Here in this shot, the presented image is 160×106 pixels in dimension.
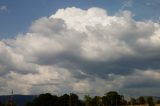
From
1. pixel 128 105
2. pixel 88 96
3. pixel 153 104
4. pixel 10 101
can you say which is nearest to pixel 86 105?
pixel 88 96

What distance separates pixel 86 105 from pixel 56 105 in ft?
56.3

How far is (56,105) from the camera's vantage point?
654ft

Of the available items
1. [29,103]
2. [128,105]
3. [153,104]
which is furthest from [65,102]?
[153,104]

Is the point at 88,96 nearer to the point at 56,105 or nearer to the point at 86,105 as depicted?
the point at 86,105

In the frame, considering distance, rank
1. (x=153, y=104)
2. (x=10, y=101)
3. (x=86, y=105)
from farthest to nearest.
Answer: (x=86, y=105) < (x=153, y=104) < (x=10, y=101)

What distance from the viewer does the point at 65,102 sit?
19925cm

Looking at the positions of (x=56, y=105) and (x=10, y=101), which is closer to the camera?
(x=10, y=101)

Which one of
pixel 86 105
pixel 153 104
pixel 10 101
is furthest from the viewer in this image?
pixel 86 105

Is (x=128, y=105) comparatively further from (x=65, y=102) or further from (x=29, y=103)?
(x=29, y=103)

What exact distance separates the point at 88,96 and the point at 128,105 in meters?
23.2

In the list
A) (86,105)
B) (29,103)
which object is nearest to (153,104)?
(86,105)

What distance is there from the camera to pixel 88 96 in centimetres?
19925

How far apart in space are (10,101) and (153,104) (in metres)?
73.0

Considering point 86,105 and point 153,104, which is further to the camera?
point 86,105
